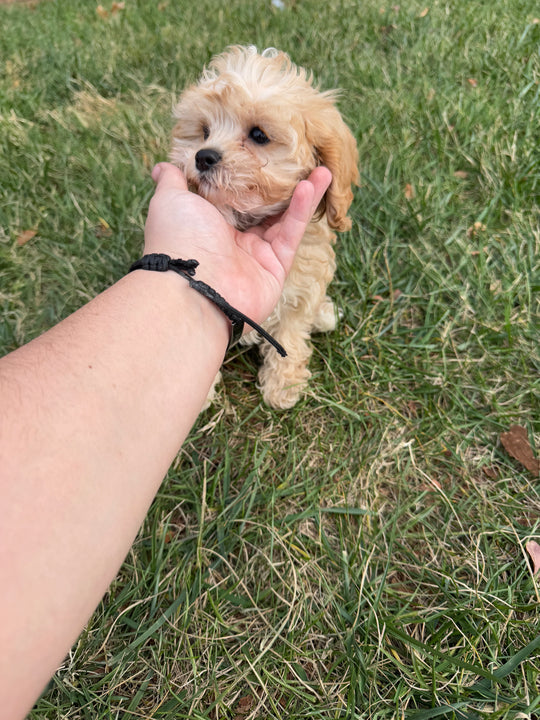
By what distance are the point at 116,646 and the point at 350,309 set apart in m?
1.81

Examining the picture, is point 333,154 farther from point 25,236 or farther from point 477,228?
point 25,236

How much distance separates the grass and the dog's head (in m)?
0.80

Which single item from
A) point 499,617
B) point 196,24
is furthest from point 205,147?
point 196,24

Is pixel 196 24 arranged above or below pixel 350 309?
above

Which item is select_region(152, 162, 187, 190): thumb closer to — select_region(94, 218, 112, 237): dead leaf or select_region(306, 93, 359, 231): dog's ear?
select_region(306, 93, 359, 231): dog's ear

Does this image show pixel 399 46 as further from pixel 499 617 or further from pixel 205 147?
pixel 499 617

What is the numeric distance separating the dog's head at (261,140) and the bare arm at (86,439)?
1.00 feet

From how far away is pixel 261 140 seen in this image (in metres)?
1.75

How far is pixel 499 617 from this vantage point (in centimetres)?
153

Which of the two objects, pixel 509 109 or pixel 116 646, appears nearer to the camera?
pixel 116 646

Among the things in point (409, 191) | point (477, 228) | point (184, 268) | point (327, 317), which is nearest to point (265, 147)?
point (184, 268)

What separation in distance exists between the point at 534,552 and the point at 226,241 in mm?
1652

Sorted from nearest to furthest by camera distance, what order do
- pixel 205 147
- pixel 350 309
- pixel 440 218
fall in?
pixel 205 147, pixel 350 309, pixel 440 218

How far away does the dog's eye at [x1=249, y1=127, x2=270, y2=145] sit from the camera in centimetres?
174
